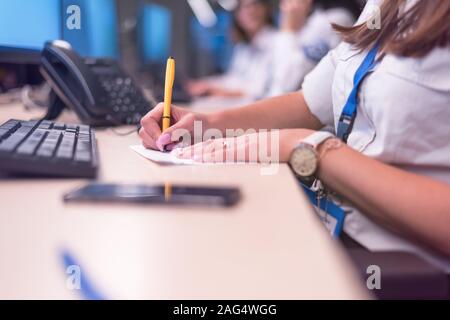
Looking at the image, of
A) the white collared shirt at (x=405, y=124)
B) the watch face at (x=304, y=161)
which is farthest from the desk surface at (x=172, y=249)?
the white collared shirt at (x=405, y=124)

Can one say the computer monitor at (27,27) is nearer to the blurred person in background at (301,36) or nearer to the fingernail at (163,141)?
the fingernail at (163,141)

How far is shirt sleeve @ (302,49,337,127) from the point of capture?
0.88 m

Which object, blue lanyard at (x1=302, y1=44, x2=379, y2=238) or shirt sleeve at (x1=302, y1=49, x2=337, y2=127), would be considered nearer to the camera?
blue lanyard at (x1=302, y1=44, x2=379, y2=238)

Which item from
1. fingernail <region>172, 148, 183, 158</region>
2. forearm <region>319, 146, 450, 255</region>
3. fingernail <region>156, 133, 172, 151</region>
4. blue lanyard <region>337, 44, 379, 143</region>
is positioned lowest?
forearm <region>319, 146, 450, 255</region>

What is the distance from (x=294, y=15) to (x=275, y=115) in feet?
4.77

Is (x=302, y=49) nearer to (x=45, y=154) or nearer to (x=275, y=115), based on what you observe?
(x=275, y=115)

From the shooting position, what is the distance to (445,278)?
0.60 m

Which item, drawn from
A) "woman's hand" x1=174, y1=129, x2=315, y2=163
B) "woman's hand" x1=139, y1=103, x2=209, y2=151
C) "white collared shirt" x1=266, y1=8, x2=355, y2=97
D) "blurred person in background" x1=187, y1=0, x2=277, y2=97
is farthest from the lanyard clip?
"blurred person in background" x1=187, y1=0, x2=277, y2=97

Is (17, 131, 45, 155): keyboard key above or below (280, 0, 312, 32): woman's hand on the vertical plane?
below

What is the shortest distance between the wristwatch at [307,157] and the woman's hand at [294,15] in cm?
159

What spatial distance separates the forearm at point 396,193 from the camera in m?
0.57

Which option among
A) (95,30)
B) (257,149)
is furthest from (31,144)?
(95,30)

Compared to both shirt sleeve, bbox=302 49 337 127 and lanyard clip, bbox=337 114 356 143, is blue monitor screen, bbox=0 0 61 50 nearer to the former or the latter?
shirt sleeve, bbox=302 49 337 127

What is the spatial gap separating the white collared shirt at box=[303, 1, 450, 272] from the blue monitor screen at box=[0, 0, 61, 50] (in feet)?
2.51
